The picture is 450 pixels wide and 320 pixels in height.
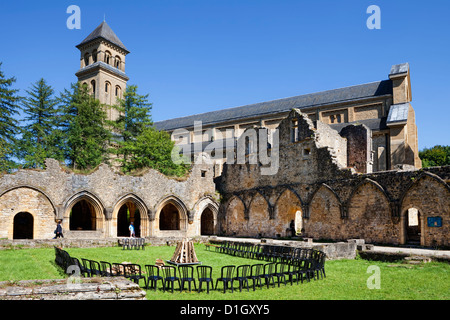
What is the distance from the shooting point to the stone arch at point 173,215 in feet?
83.1

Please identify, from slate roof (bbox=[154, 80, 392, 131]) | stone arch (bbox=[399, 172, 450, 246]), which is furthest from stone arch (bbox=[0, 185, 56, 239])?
slate roof (bbox=[154, 80, 392, 131])

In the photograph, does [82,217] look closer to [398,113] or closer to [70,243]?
[70,243]

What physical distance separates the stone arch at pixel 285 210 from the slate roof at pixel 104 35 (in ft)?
115

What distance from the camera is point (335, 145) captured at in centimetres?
2336

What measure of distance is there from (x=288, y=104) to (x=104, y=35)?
2533 centimetres

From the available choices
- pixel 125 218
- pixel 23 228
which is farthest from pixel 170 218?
pixel 23 228

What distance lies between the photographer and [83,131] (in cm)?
3209

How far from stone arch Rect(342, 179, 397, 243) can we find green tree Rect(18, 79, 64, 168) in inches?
893

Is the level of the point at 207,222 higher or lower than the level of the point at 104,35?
lower

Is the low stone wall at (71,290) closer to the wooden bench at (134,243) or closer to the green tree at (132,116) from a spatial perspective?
the wooden bench at (134,243)

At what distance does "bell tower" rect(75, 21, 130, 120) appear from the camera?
47562 millimetres

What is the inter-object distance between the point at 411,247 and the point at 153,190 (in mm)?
15033
